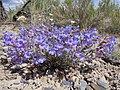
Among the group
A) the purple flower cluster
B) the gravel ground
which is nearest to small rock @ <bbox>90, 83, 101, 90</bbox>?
the gravel ground

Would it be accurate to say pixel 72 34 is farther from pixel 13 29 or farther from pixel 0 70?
pixel 13 29

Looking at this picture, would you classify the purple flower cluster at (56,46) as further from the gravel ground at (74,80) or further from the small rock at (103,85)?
the small rock at (103,85)

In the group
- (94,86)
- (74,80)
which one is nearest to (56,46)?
(74,80)

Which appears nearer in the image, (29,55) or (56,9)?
(29,55)

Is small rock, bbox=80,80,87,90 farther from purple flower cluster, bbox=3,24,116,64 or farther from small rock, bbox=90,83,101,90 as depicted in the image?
purple flower cluster, bbox=3,24,116,64

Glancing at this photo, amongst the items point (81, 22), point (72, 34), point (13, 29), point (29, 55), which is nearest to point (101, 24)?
point (81, 22)

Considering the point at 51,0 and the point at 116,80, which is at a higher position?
the point at 51,0

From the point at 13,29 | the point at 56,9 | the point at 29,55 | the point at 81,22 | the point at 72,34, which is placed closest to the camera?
the point at 29,55

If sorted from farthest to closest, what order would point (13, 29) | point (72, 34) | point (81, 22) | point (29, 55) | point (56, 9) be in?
point (56, 9) → point (81, 22) → point (13, 29) → point (72, 34) → point (29, 55)
